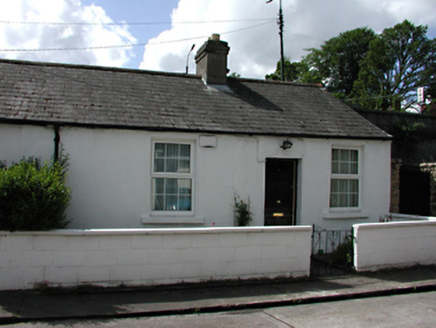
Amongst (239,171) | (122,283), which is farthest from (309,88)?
(122,283)

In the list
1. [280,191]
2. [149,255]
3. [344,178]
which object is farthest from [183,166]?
[344,178]

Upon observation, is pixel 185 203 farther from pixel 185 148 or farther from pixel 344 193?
pixel 344 193

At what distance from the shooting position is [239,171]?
9180mm

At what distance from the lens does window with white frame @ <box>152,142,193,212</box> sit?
8828 millimetres

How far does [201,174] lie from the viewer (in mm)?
8938

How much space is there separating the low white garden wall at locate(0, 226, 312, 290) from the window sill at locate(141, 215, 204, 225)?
81.8 inches

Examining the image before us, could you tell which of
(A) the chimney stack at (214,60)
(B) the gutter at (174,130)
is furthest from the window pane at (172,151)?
(A) the chimney stack at (214,60)

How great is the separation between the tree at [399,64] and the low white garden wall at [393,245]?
3447 cm

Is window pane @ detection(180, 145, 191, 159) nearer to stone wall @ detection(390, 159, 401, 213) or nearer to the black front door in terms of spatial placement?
the black front door

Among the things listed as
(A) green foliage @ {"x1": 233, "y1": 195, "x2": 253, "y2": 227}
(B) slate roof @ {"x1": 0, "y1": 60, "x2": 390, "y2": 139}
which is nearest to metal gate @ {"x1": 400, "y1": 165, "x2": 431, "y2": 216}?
(B) slate roof @ {"x1": 0, "y1": 60, "x2": 390, "y2": 139}

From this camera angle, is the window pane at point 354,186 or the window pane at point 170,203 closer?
the window pane at point 170,203

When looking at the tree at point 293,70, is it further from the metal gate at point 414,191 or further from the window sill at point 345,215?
the window sill at point 345,215

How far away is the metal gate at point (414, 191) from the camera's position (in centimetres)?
1242

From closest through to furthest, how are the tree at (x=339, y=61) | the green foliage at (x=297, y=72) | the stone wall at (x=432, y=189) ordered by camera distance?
1. the stone wall at (x=432, y=189)
2. the green foliage at (x=297, y=72)
3. the tree at (x=339, y=61)
